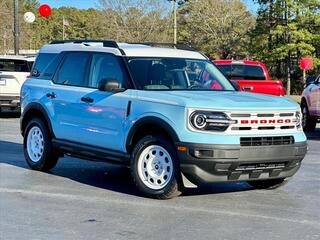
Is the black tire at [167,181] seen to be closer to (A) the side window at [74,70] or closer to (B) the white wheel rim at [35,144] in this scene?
(A) the side window at [74,70]

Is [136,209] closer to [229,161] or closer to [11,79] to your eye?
[229,161]

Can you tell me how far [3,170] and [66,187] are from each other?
1.63 m

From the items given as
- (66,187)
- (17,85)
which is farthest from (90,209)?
(17,85)

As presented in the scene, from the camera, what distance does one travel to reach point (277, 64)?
43.0 metres

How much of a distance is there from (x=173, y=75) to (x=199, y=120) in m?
1.40

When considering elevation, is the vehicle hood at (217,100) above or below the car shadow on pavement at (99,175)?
above

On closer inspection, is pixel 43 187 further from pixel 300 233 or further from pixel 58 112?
pixel 300 233

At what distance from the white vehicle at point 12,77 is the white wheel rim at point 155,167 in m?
11.3

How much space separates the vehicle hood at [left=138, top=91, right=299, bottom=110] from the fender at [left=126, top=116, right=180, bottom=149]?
0.22m

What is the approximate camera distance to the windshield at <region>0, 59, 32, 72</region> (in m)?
18.3

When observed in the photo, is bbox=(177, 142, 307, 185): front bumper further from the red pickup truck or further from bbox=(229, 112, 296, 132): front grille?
the red pickup truck

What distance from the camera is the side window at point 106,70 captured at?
795 centimetres

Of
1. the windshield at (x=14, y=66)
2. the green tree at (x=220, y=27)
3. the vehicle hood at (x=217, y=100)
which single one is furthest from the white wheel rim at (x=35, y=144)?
the green tree at (x=220, y=27)

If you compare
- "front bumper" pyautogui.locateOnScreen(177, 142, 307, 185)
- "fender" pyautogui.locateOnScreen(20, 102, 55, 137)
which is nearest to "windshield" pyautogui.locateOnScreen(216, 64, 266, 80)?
"fender" pyautogui.locateOnScreen(20, 102, 55, 137)
